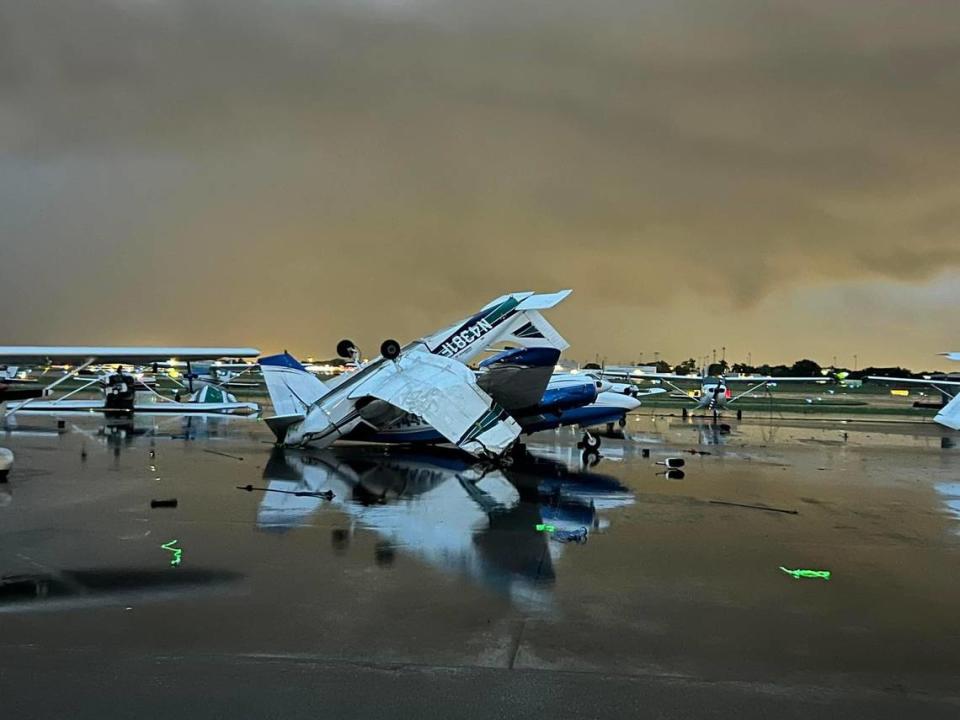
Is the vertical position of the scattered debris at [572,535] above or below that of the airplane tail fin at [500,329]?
below

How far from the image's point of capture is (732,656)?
5.60 meters

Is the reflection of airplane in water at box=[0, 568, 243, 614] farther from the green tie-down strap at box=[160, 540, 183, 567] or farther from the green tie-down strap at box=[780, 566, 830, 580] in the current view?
the green tie-down strap at box=[780, 566, 830, 580]

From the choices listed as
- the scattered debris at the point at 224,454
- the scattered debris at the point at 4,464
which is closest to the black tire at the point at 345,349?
the scattered debris at the point at 224,454

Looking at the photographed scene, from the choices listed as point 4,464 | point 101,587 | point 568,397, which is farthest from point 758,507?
point 4,464

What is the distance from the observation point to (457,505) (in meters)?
12.2

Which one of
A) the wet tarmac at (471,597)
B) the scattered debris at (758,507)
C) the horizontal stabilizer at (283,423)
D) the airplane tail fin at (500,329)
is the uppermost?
the airplane tail fin at (500,329)

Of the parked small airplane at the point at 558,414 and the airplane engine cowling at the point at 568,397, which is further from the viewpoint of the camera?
the airplane engine cowling at the point at 568,397

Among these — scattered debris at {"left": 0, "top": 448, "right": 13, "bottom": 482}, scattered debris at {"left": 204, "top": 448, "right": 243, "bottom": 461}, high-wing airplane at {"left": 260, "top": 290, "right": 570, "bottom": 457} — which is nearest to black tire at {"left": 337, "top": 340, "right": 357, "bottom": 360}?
high-wing airplane at {"left": 260, "top": 290, "right": 570, "bottom": 457}

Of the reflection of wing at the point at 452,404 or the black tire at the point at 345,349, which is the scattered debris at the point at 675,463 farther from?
the black tire at the point at 345,349

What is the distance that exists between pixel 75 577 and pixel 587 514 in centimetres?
702

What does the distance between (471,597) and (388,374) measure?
1260 cm

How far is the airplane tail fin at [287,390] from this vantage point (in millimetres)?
20641

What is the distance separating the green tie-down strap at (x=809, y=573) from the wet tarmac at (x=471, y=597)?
17cm

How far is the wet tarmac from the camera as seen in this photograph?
4836mm
